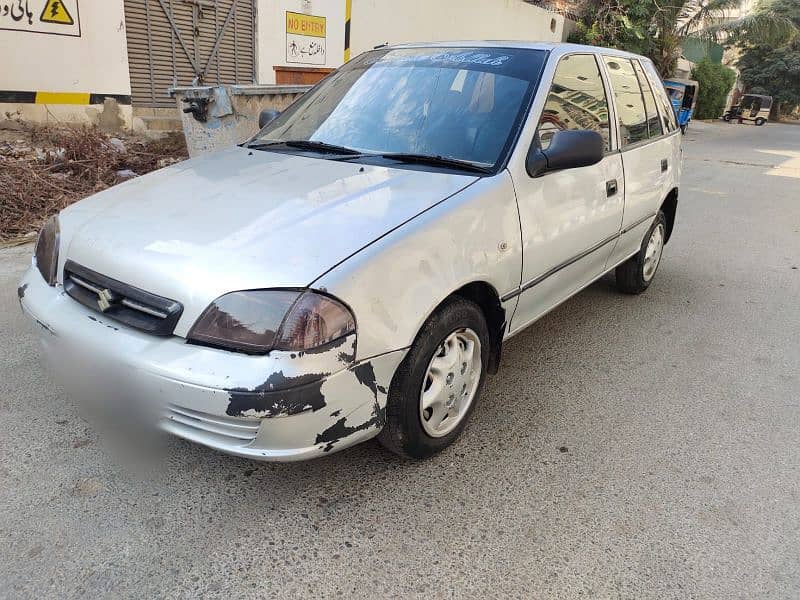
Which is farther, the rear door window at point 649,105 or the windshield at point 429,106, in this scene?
the rear door window at point 649,105

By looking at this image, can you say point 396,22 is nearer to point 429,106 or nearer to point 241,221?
point 429,106

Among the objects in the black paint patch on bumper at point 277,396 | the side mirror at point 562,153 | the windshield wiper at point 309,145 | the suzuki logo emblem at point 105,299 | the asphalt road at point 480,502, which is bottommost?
the asphalt road at point 480,502

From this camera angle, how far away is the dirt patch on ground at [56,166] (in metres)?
5.84

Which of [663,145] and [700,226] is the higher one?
[663,145]

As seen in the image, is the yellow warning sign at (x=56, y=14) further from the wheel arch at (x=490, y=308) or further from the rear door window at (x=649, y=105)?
the wheel arch at (x=490, y=308)

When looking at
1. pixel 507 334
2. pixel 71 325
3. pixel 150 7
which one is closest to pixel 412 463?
pixel 507 334

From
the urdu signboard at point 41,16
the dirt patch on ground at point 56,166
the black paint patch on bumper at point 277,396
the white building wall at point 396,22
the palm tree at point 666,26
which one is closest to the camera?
the black paint patch on bumper at point 277,396

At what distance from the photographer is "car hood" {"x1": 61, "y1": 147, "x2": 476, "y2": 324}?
7.09ft

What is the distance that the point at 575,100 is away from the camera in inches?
138

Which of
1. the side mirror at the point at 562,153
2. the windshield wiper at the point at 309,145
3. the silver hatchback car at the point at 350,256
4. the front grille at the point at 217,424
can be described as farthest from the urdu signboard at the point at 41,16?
the front grille at the point at 217,424

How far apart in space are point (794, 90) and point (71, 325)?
161ft

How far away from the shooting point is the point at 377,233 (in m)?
2.32

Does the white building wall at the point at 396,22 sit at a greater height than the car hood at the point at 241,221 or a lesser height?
greater

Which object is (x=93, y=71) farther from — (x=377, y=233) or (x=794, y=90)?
(x=794, y=90)
